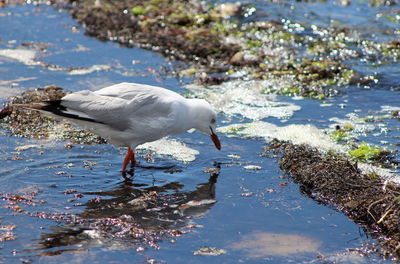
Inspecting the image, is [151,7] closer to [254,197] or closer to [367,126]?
[367,126]

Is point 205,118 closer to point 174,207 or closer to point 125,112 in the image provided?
point 125,112

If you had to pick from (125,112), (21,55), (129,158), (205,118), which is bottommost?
(21,55)

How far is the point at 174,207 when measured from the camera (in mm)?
5961

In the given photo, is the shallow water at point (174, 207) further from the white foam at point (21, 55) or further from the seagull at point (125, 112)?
the white foam at point (21, 55)

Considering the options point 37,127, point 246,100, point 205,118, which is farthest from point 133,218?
point 246,100

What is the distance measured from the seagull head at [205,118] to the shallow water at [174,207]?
235mm

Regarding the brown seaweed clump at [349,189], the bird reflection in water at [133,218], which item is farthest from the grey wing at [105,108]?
the brown seaweed clump at [349,189]

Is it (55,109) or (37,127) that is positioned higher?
(55,109)

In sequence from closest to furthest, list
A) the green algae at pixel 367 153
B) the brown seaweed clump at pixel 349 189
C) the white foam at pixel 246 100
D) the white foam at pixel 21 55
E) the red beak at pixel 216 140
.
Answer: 1. the brown seaweed clump at pixel 349 189
2. the green algae at pixel 367 153
3. the red beak at pixel 216 140
4. the white foam at pixel 246 100
5. the white foam at pixel 21 55

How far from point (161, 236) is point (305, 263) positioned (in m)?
1.23

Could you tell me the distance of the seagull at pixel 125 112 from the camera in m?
6.59

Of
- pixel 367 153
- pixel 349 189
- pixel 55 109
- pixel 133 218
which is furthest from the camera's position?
pixel 367 153

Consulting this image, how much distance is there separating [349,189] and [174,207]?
1.74m

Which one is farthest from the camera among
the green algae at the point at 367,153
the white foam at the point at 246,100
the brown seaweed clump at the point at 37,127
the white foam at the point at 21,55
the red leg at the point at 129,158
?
the white foam at the point at 21,55
